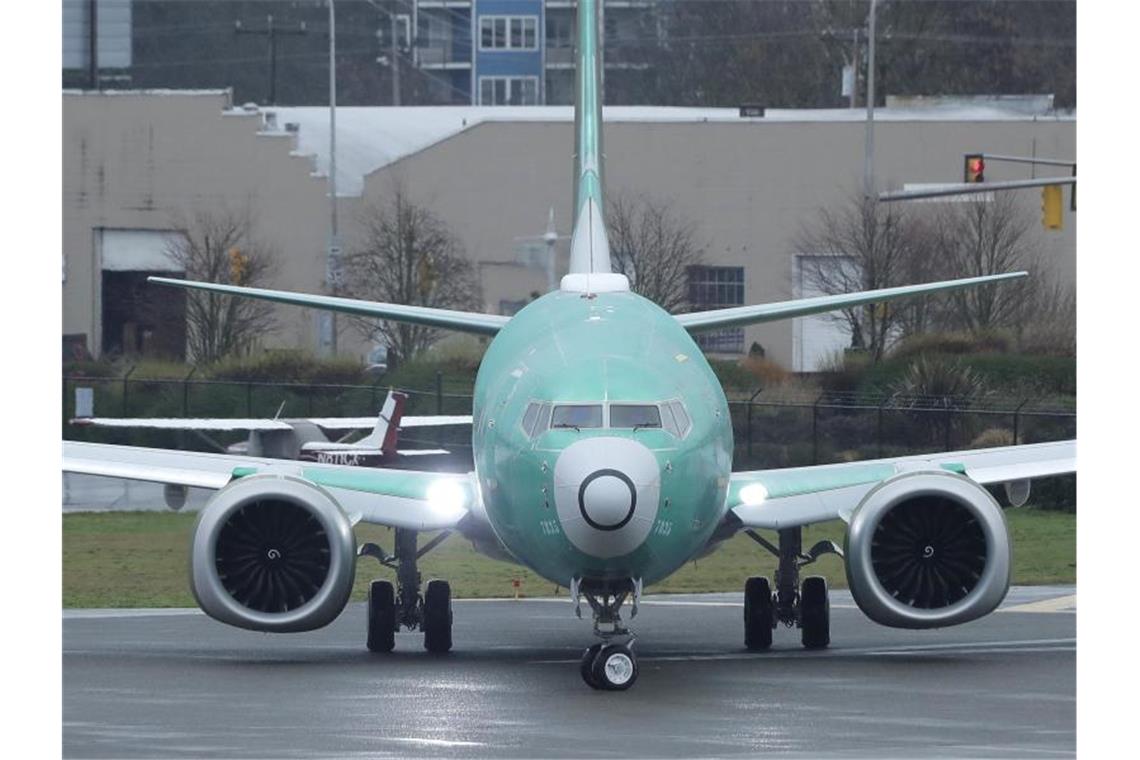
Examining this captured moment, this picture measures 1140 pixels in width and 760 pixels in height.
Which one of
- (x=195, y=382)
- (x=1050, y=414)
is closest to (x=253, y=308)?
(x=195, y=382)

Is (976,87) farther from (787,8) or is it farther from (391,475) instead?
(391,475)

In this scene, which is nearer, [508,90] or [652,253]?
[652,253]

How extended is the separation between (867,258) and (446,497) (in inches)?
1697

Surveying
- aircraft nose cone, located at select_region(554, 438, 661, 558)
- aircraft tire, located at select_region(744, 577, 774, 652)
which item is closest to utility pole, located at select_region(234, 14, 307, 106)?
aircraft tire, located at select_region(744, 577, 774, 652)

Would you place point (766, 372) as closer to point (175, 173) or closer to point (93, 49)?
point (175, 173)

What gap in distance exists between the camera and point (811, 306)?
2458 cm

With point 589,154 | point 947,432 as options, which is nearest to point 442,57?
point 947,432

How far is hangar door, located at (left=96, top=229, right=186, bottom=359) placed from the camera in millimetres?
69812

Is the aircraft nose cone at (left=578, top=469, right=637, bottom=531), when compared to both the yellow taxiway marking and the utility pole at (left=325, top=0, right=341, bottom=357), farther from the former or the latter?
the utility pole at (left=325, top=0, right=341, bottom=357)

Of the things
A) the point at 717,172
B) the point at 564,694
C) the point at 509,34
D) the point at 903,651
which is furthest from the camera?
the point at 509,34

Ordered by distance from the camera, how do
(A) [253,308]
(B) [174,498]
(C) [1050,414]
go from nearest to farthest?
(B) [174,498] < (C) [1050,414] < (A) [253,308]

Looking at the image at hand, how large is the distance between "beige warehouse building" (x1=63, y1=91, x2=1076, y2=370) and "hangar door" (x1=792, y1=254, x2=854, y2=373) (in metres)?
1.35

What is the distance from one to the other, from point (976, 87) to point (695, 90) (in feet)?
39.4

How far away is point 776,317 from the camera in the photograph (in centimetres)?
2488
